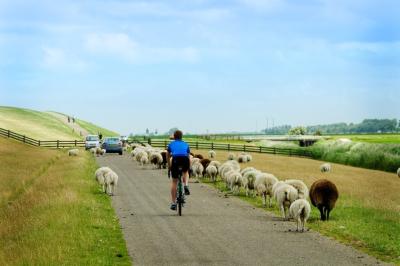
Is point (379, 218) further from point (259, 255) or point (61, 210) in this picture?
point (61, 210)

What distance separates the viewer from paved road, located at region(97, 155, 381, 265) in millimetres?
12195

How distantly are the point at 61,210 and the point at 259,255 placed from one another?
9500mm

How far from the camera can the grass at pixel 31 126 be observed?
127062 mm

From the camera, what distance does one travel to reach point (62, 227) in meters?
16.8

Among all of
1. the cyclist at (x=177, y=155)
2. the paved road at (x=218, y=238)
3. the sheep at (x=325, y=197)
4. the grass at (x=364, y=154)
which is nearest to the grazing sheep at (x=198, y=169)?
the paved road at (x=218, y=238)

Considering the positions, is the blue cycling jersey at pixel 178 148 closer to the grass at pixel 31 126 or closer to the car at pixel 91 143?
the car at pixel 91 143

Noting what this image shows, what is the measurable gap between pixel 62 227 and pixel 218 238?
4.81m

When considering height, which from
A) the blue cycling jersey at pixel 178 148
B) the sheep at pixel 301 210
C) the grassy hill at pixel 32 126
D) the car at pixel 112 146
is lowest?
the sheep at pixel 301 210

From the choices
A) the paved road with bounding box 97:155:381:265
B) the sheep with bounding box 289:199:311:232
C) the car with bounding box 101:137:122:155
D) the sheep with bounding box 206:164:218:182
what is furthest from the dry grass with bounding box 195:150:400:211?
the car with bounding box 101:137:122:155

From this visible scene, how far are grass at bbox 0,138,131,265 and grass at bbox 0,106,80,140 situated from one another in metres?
94.5

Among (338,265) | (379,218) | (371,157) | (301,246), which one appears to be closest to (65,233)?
(301,246)

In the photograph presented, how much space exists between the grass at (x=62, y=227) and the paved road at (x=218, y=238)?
540 mm

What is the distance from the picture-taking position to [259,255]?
496 inches

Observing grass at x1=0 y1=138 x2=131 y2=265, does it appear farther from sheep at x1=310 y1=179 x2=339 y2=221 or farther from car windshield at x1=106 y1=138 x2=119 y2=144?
car windshield at x1=106 y1=138 x2=119 y2=144
